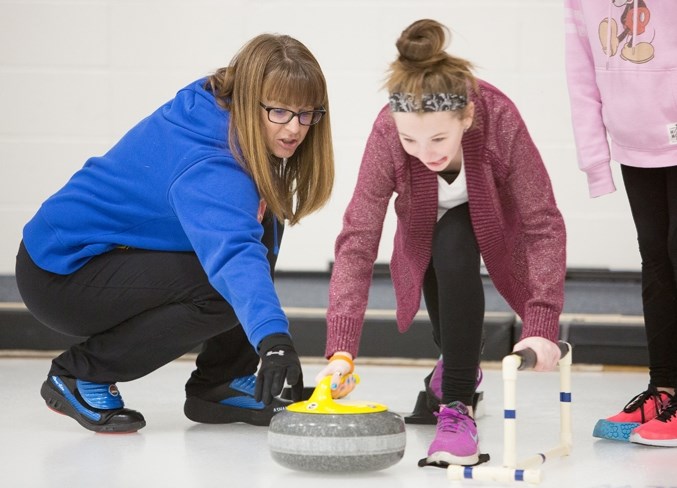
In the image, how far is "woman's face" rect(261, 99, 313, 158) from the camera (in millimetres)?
1981

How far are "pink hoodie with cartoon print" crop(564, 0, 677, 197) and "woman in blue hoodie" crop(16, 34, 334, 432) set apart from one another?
0.57 meters

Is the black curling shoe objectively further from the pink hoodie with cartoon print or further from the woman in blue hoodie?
the pink hoodie with cartoon print

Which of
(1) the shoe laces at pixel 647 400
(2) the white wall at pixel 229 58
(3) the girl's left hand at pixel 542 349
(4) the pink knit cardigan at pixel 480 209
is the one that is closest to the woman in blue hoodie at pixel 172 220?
(4) the pink knit cardigan at pixel 480 209

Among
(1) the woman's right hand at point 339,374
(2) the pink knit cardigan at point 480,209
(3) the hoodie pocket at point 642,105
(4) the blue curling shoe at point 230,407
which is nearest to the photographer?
(1) the woman's right hand at point 339,374

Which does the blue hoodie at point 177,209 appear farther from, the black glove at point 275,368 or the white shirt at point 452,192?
the white shirt at point 452,192

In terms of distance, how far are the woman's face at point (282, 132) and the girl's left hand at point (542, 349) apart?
23.9 inches

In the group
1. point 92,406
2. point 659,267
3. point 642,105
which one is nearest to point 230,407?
point 92,406

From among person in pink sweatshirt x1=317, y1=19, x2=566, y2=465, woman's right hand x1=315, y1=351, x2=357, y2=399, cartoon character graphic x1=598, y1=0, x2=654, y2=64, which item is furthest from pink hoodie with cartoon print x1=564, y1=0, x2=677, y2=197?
woman's right hand x1=315, y1=351, x2=357, y2=399

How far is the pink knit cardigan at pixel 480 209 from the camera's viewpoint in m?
1.86

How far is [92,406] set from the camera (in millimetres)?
2135

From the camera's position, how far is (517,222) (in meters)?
2.04

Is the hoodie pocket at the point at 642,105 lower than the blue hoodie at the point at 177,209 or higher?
higher

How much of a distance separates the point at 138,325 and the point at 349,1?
179cm

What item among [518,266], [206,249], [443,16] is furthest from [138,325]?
[443,16]
